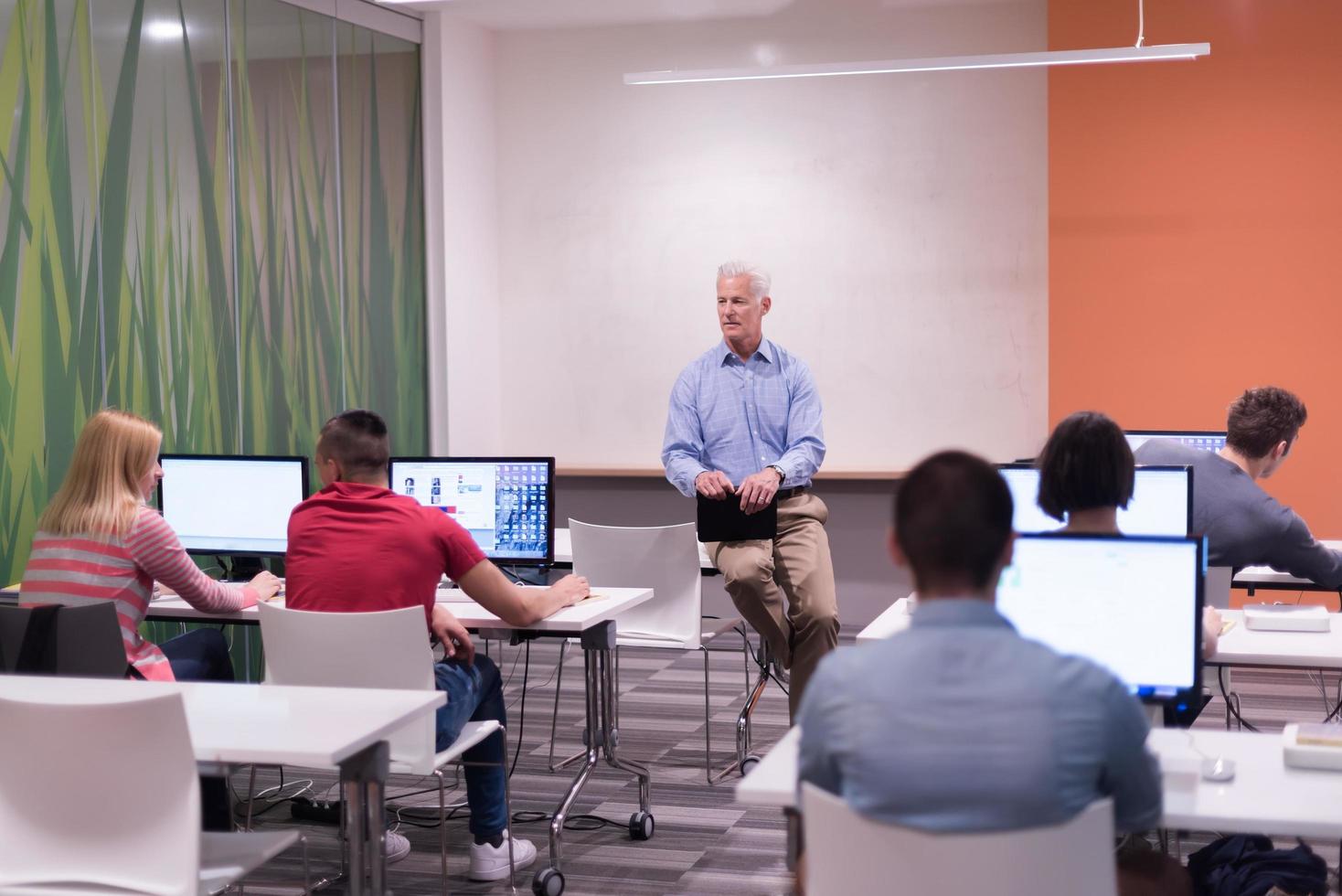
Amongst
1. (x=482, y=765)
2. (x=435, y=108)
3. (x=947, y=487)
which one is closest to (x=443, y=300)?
(x=435, y=108)

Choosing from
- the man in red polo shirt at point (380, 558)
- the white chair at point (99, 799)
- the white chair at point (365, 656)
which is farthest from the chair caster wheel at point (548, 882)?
the white chair at point (99, 799)

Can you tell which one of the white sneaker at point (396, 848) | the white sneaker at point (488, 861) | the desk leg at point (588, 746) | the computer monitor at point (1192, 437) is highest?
the computer monitor at point (1192, 437)

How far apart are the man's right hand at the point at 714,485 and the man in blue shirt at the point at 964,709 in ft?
9.54

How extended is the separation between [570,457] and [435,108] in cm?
204

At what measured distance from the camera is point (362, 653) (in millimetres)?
3113

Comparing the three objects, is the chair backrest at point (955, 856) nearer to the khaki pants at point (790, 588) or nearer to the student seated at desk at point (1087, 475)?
the student seated at desk at point (1087, 475)

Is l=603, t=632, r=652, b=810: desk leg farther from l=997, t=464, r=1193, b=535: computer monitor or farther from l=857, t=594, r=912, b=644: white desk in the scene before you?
l=997, t=464, r=1193, b=535: computer monitor

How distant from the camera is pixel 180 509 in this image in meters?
4.79

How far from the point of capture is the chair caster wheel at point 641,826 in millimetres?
4090

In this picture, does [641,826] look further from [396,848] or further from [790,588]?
[790,588]

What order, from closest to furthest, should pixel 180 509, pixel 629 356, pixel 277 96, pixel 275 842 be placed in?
pixel 275 842, pixel 180 509, pixel 277 96, pixel 629 356

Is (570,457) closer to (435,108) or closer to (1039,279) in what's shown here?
(435,108)

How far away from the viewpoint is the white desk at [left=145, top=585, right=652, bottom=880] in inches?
147

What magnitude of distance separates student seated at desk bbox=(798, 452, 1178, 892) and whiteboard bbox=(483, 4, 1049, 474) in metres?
5.49
